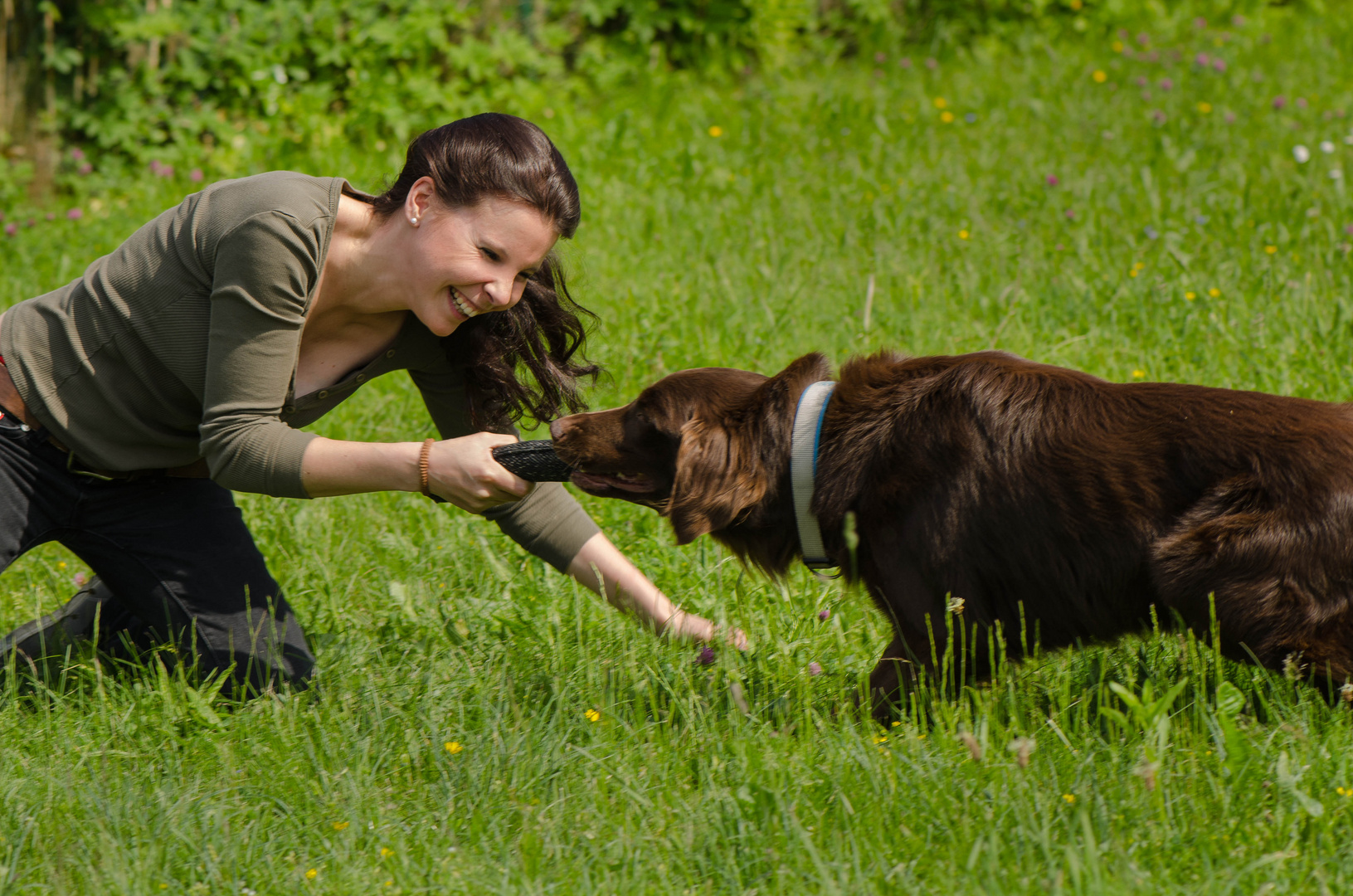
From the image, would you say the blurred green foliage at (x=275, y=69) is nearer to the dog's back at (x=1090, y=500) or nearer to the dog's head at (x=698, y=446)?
the dog's head at (x=698, y=446)

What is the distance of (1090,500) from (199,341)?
2.14m

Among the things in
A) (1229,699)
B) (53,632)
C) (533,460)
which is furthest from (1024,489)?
(53,632)

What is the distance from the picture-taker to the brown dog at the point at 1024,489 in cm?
246

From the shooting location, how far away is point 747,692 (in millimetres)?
2949

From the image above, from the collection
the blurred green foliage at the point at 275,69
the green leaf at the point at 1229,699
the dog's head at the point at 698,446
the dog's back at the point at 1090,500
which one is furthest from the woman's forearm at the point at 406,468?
the blurred green foliage at the point at 275,69

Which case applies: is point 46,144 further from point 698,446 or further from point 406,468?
point 698,446

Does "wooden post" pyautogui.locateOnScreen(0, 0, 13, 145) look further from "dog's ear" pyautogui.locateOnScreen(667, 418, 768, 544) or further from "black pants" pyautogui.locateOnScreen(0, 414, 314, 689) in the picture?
"dog's ear" pyautogui.locateOnScreen(667, 418, 768, 544)

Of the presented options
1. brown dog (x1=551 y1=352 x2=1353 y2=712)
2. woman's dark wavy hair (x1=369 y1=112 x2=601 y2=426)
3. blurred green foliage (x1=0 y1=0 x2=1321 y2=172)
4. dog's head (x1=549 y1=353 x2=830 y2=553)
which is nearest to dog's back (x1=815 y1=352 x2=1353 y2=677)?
brown dog (x1=551 y1=352 x2=1353 y2=712)

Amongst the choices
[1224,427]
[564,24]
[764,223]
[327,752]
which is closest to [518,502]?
[327,752]

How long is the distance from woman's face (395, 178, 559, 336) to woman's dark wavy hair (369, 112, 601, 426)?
0.03m

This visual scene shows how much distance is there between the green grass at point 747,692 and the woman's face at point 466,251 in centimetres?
90

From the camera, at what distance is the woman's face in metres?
2.88

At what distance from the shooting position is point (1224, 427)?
253 cm

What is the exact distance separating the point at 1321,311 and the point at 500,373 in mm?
3434
